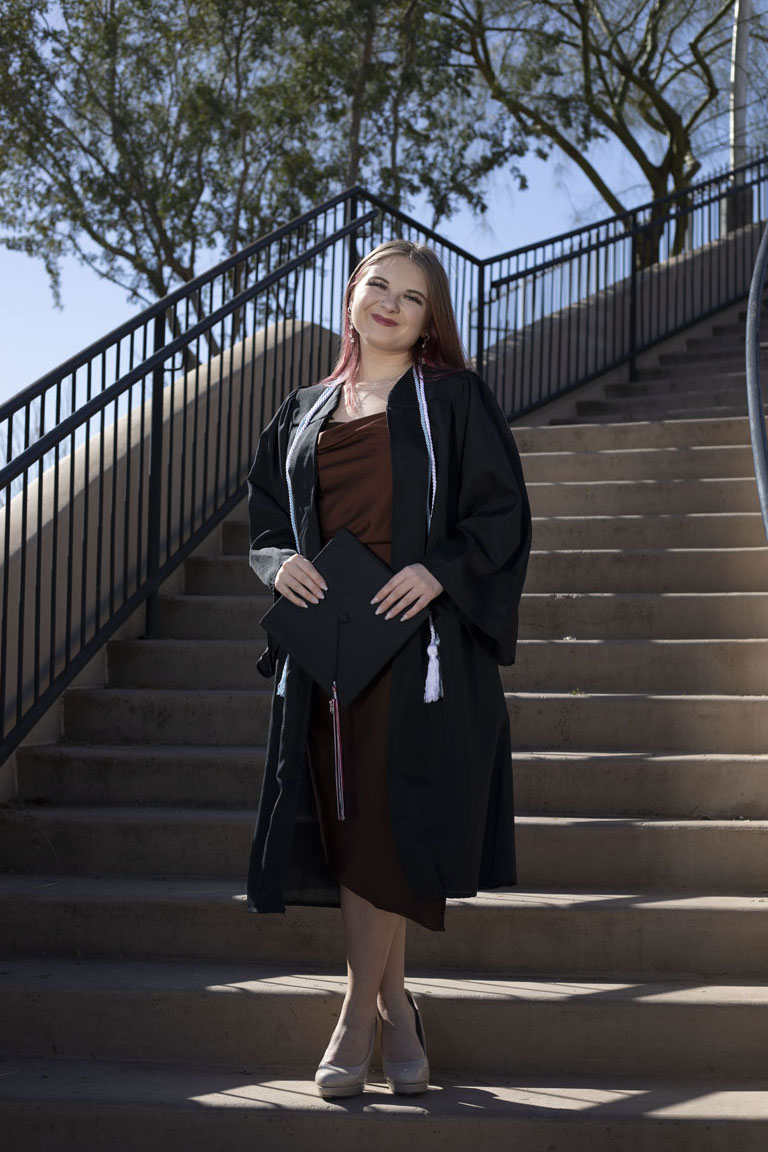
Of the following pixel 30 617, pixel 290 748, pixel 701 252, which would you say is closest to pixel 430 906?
pixel 290 748

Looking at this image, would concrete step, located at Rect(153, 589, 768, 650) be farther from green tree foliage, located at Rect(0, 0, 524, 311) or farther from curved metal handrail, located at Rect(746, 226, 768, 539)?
green tree foliage, located at Rect(0, 0, 524, 311)

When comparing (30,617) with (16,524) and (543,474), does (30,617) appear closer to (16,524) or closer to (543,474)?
(16,524)

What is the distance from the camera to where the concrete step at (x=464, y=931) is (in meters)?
3.42

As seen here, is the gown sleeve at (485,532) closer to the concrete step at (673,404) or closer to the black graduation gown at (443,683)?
the black graduation gown at (443,683)

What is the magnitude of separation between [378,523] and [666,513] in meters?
3.16

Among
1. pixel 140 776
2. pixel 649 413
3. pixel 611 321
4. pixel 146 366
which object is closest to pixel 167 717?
pixel 140 776

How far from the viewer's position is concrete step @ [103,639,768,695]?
14.6 ft

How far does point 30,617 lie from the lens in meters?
4.37

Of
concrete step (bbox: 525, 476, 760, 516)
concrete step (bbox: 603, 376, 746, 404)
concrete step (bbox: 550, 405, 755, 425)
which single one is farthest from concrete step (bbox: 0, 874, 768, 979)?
concrete step (bbox: 603, 376, 746, 404)

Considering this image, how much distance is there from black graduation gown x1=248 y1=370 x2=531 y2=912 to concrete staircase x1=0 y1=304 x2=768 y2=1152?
0.52 metres

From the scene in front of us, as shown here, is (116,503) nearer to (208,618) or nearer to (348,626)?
(208,618)

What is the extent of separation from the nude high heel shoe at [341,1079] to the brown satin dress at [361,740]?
0.39 m

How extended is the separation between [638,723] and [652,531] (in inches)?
55.6

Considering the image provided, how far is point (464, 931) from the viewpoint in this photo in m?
3.46
